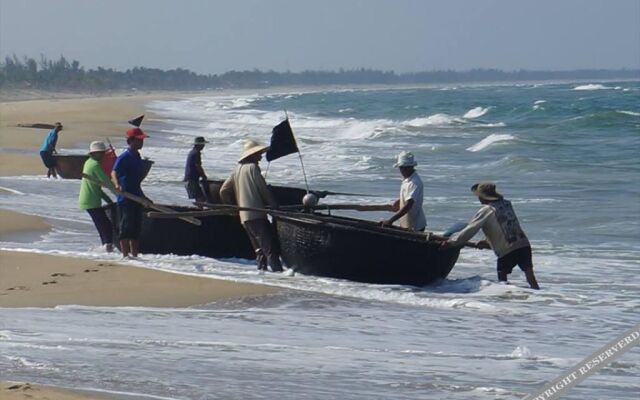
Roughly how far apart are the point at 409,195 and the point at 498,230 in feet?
3.10

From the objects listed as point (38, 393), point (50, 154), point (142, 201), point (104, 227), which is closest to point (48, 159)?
point (50, 154)

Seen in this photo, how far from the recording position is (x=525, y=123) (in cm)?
5156

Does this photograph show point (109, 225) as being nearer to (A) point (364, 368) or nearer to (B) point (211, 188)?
(B) point (211, 188)

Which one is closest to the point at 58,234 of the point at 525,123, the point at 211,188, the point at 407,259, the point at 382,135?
the point at 211,188

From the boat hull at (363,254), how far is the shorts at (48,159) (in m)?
11.1

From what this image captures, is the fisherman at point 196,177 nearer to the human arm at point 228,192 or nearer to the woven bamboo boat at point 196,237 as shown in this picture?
the woven bamboo boat at point 196,237

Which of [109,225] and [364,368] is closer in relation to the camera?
[364,368]

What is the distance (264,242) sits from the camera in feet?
38.4

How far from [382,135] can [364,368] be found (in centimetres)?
3862

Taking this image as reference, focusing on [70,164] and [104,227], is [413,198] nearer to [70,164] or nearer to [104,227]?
[104,227]

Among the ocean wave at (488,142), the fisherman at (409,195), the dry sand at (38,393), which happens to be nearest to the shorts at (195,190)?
the fisherman at (409,195)

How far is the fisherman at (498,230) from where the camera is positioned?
1027 cm

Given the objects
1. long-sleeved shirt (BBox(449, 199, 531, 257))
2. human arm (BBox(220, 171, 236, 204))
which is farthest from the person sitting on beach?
long-sleeved shirt (BBox(449, 199, 531, 257))

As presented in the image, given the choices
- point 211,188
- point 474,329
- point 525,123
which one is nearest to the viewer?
point 474,329
